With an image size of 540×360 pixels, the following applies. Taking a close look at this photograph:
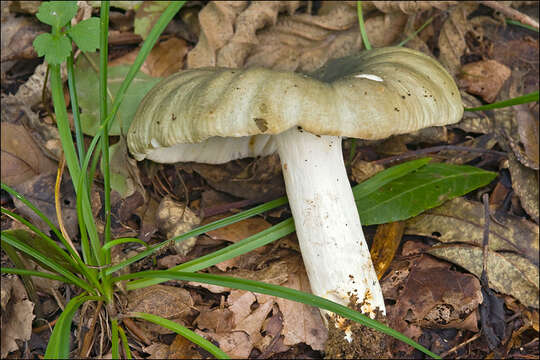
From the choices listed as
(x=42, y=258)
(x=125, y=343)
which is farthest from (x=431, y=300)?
(x=42, y=258)

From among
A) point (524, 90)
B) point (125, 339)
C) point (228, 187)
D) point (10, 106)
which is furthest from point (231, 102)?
point (524, 90)

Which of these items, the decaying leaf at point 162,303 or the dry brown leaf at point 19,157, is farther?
the dry brown leaf at point 19,157

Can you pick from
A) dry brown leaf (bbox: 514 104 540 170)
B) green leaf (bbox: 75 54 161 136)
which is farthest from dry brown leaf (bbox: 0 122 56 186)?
dry brown leaf (bbox: 514 104 540 170)

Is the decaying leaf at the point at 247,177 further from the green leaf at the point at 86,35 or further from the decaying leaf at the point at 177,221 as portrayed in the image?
the green leaf at the point at 86,35

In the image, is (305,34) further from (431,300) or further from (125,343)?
(125,343)

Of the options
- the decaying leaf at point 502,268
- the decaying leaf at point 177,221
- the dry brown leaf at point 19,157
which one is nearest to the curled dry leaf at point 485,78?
the decaying leaf at point 502,268

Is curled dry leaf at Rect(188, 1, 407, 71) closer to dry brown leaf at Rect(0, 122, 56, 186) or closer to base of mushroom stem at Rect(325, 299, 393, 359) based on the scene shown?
dry brown leaf at Rect(0, 122, 56, 186)
